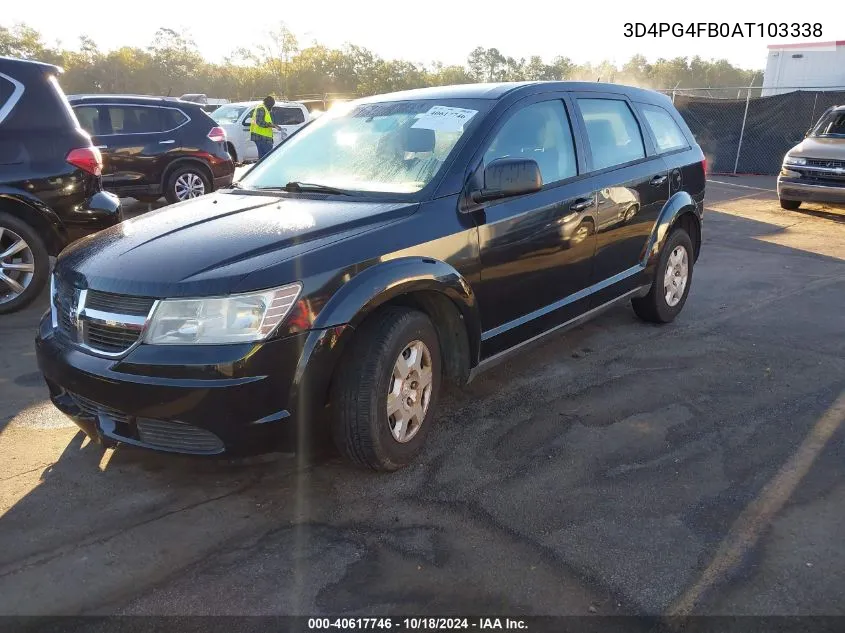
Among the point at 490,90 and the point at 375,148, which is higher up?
the point at 490,90

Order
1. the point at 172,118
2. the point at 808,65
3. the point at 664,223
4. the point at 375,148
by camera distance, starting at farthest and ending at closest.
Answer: the point at 808,65 < the point at 172,118 < the point at 664,223 < the point at 375,148

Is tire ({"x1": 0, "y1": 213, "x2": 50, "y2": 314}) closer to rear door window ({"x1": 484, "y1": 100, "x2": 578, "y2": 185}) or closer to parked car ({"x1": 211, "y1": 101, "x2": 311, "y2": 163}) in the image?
rear door window ({"x1": 484, "y1": 100, "x2": 578, "y2": 185})

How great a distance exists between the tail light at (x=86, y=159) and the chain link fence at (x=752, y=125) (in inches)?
603

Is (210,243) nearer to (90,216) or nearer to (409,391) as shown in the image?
(409,391)

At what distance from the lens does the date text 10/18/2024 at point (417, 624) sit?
227cm

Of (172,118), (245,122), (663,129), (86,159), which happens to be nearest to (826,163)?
(663,129)

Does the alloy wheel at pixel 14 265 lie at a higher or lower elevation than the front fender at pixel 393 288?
lower

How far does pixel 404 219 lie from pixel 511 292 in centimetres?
83

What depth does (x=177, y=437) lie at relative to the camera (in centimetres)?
276

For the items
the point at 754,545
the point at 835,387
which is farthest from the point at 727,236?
the point at 754,545

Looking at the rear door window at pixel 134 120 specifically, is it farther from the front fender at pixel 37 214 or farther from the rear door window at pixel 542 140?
the rear door window at pixel 542 140

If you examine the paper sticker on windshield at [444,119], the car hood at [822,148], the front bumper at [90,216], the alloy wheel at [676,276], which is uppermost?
the paper sticker on windshield at [444,119]

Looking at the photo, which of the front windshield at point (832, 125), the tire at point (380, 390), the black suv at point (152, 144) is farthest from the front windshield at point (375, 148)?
the front windshield at point (832, 125)

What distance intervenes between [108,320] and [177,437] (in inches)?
21.4
